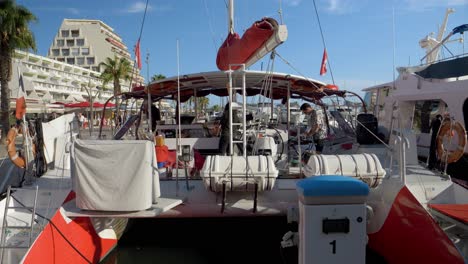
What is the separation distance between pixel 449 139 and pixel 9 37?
64.0 ft

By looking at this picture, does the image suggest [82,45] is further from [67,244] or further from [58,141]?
[67,244]

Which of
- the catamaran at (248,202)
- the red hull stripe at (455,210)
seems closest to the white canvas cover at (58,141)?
the catamaran at (248,202)

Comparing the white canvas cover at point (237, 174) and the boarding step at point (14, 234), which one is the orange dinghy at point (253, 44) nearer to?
the white canvas cover at point (237, 174)

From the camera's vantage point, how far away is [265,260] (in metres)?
5.69

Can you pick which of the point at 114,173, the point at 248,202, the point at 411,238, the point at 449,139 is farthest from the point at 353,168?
the point at 114,173

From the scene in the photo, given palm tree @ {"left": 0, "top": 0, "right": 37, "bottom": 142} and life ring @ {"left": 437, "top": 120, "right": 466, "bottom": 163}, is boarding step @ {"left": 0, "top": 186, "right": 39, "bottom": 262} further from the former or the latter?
palm tree @ {"left": 0, "top": 0, "right": 37, "bottom": 142}

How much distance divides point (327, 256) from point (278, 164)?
3.34 meters

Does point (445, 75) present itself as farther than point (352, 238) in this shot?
Yes

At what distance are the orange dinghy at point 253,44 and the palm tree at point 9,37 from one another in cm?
1618

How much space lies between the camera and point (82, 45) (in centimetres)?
8975

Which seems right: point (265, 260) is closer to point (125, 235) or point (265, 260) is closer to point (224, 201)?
point (224, 201)

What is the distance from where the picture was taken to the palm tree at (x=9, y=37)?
17812mm

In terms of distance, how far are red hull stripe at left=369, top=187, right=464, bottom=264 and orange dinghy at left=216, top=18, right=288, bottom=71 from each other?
2.48 meters

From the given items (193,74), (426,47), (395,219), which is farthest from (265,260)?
(426,47)
